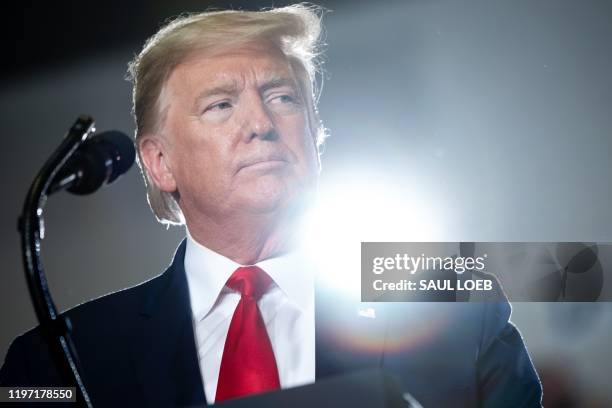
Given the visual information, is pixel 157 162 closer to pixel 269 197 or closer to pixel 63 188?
pixel 269 197

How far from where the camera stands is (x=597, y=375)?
1.87m

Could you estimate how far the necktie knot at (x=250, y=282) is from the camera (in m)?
1.84

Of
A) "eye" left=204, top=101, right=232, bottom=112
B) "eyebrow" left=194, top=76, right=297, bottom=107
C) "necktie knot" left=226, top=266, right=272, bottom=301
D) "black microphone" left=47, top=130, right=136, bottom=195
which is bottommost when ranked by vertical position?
"necktie knot" left=226, top=266, right=272, bottom=301

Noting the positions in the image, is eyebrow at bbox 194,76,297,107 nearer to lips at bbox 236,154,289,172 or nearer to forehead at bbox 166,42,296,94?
forehead at bbox 166,42,296,94

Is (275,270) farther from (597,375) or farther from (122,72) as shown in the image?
(597,375)

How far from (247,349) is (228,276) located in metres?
0.20

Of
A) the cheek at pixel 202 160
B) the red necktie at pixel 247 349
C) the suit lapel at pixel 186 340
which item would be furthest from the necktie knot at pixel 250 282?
the cheek at pixel 202 160

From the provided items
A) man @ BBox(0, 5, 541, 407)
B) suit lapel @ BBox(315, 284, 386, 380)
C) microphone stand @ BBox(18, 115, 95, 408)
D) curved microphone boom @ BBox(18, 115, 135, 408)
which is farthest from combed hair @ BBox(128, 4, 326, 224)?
microphone stand @ BBox(18, 115, 95, 408)

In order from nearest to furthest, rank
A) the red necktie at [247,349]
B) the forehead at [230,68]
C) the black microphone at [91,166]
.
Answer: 1. the black microphone at [91,166]
2. the red necktie at [247,349]
3. the forehead at [230,68]

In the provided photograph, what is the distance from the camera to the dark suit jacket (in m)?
1.78

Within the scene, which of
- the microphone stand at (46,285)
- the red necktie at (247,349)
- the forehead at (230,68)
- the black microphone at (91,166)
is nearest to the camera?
the microphone stand at (46,285)

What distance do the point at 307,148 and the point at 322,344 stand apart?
1.64 feet

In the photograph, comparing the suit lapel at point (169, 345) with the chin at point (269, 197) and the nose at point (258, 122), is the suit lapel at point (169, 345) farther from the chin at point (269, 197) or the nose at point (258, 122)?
the nose at point (258, 122)

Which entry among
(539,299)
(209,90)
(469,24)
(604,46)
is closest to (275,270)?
(209,90)
